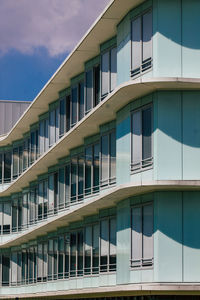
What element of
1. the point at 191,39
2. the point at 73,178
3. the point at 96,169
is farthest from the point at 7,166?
the point at 191,39

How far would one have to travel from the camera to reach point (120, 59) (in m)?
33.8

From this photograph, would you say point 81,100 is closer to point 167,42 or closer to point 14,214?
point 167,42

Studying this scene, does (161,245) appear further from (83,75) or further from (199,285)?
(83,75)

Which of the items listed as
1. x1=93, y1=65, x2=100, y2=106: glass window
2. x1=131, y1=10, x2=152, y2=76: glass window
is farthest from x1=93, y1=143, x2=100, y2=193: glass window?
x1=131, y1=10, x2=152, y2=76: glass window

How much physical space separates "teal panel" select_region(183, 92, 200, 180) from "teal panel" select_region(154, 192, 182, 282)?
1069mm

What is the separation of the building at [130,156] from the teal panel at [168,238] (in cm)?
4

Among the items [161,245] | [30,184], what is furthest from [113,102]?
[30,184]

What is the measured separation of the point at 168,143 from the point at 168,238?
11.2 feet

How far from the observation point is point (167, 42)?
100 feet

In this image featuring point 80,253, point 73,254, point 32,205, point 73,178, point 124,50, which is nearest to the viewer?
point 124,50

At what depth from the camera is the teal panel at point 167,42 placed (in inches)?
1204

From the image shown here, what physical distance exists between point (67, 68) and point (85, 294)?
11.0 m

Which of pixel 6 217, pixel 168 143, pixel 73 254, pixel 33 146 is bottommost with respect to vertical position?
pixel 73 254

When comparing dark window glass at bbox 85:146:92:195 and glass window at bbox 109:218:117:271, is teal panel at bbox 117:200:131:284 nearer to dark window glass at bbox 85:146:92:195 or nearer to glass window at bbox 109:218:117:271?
glass window at bbox 109:218:117:271
